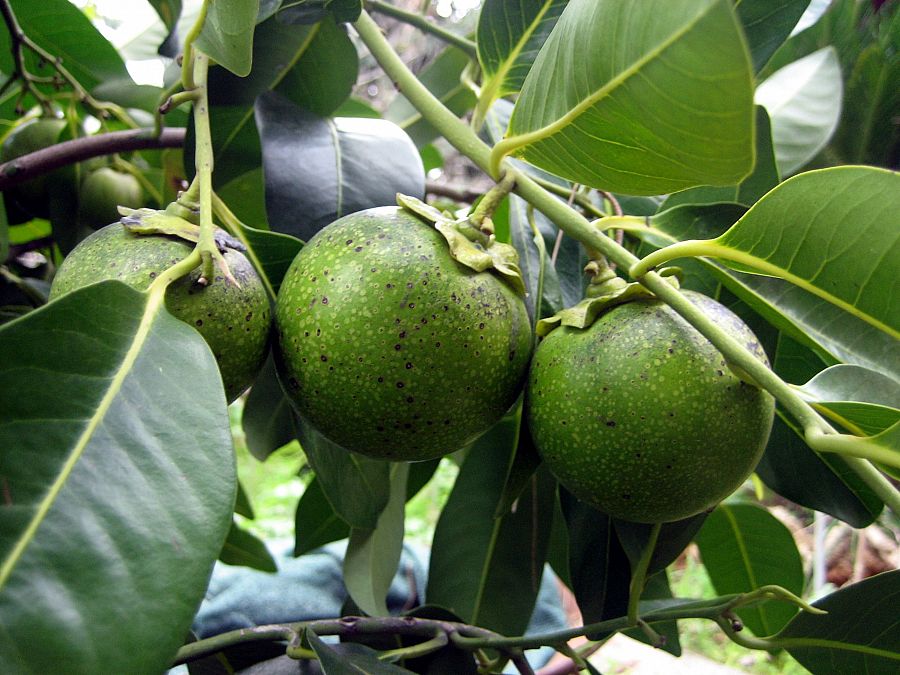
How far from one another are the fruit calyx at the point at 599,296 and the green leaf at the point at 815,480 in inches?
8.6

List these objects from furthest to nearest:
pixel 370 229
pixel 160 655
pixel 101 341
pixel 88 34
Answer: pixel 88 34, pixel 370 229, pixel 101 341, pixel 160 655

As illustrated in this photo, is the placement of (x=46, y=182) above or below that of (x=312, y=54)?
below

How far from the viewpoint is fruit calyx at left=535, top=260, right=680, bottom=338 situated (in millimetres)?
639

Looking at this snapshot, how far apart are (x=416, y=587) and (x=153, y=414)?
0.97 meters

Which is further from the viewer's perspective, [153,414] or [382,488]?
[382,488]

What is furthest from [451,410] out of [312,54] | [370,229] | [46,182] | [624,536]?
[46,182]

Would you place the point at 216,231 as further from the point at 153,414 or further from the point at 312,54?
the point at 312,54

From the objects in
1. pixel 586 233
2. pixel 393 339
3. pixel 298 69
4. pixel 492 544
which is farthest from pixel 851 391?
pixel 298 69

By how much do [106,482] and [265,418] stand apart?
0.50 m

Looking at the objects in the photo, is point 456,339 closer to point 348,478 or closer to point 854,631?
point 348,478

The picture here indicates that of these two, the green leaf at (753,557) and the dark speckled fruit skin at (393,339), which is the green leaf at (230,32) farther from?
the green leaf at (753,557)

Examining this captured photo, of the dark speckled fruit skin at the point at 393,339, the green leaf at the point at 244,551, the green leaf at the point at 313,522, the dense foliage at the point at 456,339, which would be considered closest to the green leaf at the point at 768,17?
the dense foliage at the point at 456,339

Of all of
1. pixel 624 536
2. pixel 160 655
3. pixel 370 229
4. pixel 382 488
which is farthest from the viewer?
pixel 382 488

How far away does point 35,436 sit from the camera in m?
0.43
